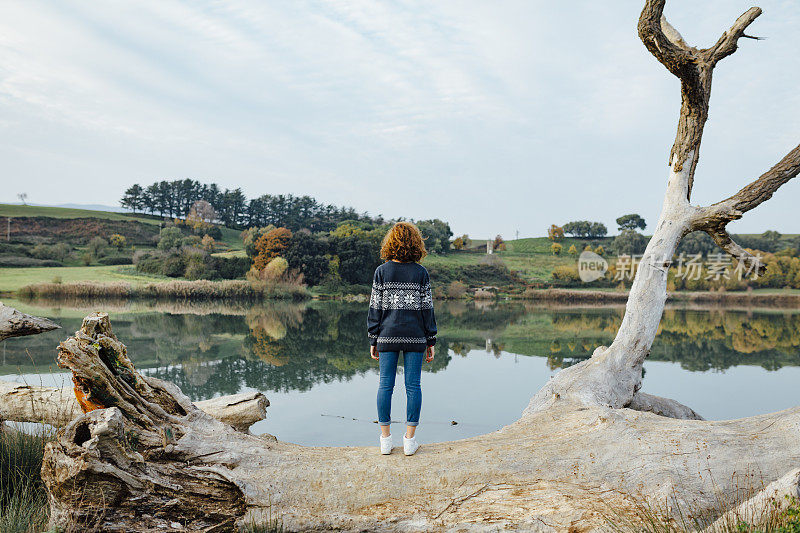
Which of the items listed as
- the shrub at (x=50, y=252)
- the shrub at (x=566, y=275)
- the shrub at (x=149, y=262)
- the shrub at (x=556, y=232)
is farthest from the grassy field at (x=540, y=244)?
the shrub at (x=50, y=252)

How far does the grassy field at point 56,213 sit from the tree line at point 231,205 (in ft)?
5.61

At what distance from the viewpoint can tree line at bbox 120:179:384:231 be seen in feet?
148

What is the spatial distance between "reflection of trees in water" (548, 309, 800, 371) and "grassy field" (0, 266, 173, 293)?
21038mm

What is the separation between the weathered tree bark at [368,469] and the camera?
8.75 ft

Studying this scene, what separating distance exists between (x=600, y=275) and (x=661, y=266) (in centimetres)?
3253

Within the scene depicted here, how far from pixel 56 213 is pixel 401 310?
158 feet

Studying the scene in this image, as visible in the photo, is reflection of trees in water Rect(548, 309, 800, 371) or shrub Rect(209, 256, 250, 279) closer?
reflection of trees in water Rect(548, 309, 800, 371)

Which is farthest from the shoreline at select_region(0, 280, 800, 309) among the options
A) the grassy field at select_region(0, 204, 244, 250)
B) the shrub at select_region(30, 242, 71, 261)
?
the grassy field at select_region(0, 204, 244, 250)

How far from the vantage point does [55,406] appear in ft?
14.1

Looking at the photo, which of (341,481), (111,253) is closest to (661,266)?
(341,481)

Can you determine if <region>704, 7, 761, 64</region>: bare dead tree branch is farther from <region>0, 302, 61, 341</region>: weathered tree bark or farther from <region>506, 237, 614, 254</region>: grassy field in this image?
<region>506, 237, 614, 254</region>: grassy field

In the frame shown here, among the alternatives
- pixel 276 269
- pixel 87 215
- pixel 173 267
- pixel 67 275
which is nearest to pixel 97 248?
pixel 67 275

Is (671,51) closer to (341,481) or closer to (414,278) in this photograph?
(414,278)

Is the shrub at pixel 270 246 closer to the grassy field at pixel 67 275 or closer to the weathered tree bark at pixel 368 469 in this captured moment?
the grassy field at pixel 67 275
